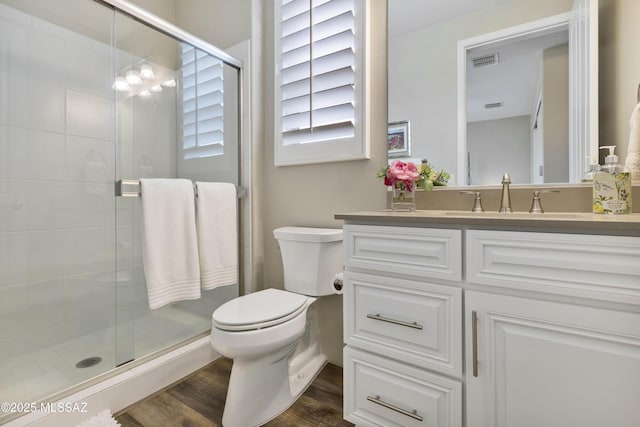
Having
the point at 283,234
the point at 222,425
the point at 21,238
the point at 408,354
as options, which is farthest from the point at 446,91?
the point at 21,238

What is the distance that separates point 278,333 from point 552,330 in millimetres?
922

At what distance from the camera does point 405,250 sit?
40.5 inches

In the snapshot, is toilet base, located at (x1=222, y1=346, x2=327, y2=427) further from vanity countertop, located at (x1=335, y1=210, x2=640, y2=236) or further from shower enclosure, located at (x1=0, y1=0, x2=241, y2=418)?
vanity countertop, located at (x1=335, y1=210, x2=640, y2=236)

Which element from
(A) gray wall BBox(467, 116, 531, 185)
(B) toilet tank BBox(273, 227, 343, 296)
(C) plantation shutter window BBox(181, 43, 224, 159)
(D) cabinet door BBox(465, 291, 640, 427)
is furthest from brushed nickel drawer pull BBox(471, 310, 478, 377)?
(C) plantation shutter window BBox(181, 43, 224, 159)

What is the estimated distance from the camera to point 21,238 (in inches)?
63.1

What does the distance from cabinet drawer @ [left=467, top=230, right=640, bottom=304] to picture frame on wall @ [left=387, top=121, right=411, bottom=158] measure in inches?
28.7

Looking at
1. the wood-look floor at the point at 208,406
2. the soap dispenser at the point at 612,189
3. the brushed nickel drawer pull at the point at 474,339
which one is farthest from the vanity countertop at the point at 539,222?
the wood-look floor at the point at 208,406

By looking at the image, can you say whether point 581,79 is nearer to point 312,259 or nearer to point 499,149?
point 499,149

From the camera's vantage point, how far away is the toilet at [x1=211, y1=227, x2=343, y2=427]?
4.05 feet

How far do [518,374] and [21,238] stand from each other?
7.32 feet

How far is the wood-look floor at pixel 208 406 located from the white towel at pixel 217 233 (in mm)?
497

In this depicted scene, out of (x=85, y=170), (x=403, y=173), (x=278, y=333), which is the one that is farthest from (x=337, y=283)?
(x=85, y=170)

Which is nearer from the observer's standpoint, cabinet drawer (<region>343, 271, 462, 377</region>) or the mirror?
cabinet drawer (<region>343, 271, 462, 377</region>)

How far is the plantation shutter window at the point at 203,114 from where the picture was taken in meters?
1.99
